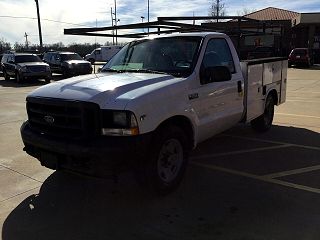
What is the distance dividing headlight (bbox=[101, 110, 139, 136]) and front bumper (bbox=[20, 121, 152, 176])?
64mm

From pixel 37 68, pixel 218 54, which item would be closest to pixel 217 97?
pixel 218 54

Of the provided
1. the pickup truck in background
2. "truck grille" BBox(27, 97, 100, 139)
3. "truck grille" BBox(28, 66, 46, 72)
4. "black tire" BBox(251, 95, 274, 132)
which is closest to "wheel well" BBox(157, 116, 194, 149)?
"truck grille" BBox(27, 97, 100, 139)

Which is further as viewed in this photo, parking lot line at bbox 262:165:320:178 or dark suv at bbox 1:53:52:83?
dark suv at bbox 1:53:52:83

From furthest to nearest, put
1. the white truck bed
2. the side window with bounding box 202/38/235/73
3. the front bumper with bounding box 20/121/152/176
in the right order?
the white truck bed, the side window with bounding box 202/38/235/73, the front bumper with bounding box 20/121/152/176

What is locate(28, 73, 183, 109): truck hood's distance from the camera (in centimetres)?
429

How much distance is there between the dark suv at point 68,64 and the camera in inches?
1000

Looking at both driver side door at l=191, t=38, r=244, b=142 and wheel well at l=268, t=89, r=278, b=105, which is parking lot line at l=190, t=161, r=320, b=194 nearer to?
driver side door at l=191, t=38, r=244, b=142

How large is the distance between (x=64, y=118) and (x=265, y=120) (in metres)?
5.05

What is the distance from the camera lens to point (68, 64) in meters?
25.5

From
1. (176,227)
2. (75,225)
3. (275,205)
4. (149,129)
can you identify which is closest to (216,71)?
(149,129)

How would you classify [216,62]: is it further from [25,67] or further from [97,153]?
[25,67]

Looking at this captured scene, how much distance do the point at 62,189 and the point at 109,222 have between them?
121cm

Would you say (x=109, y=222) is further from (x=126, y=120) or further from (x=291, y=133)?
(x=291, y=133)

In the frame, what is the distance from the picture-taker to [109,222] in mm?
4215
